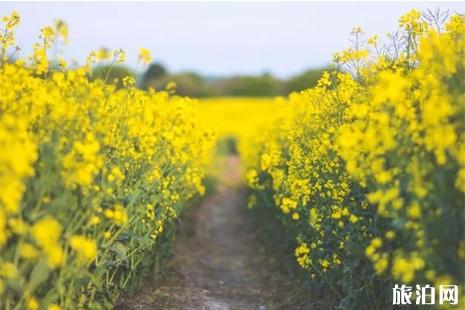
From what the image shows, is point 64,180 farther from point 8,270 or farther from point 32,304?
point 32,304

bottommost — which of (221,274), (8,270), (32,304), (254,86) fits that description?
(221,274)

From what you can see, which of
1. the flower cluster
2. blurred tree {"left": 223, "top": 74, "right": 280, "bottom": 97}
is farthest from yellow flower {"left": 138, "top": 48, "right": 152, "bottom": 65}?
blurred tree {"left": 223, "top": 74, "right": 280, "bottom": 97}

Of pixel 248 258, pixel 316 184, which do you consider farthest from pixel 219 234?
pixel 316 184

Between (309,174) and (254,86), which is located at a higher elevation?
(254,86)

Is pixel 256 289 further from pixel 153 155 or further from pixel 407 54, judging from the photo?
pixel 407 54

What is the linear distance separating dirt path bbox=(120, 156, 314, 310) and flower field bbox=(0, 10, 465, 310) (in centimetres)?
59

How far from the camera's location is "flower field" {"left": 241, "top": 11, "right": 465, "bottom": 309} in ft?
13.1

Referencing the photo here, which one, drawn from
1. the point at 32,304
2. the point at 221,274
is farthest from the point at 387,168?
the point at 221,274

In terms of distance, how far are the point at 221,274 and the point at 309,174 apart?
349 centimetres

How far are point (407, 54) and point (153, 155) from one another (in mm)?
2623

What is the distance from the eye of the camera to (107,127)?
4.93 m

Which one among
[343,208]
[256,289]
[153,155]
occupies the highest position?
[153,155]

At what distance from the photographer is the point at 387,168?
4691mm

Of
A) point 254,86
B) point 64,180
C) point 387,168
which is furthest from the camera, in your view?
point 254,86
